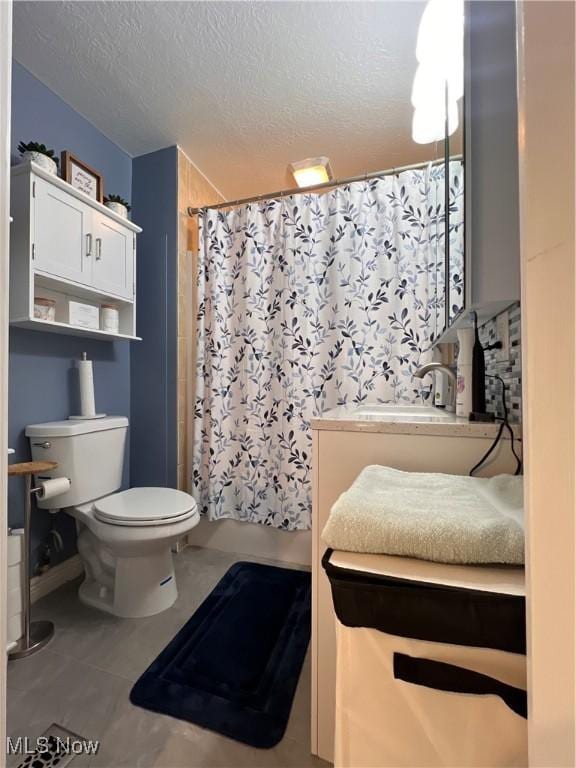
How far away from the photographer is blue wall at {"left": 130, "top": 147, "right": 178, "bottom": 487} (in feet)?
6.41

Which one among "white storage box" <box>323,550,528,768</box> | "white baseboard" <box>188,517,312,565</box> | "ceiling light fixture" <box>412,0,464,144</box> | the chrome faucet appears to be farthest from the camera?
"white baseboard" <box>188,517,312,565</box>

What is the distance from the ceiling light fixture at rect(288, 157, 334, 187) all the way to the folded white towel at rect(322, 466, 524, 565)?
1.85 metres

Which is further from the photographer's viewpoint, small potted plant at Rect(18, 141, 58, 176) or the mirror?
small potted plant at Rect(18, 141, 58, 176)

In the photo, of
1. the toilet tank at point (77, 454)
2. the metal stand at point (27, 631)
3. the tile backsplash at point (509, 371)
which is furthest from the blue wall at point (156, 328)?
the tile backsplash at point (509, 371)

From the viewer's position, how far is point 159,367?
198 centimetres

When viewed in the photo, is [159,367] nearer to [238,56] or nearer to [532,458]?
[238,56]

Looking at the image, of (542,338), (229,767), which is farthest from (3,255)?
(229,767)

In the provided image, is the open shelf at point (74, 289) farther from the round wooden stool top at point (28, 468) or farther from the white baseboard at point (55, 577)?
the white baseboard at point (55, 577)

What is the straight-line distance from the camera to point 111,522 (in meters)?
1.31

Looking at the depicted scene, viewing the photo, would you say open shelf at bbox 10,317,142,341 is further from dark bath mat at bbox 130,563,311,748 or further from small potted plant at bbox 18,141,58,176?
dark bath mat at bbox 130,563,311,748

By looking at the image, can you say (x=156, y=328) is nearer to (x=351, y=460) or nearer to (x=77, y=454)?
(x=77, y=454)

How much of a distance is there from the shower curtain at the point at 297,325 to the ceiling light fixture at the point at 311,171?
20 centimetres

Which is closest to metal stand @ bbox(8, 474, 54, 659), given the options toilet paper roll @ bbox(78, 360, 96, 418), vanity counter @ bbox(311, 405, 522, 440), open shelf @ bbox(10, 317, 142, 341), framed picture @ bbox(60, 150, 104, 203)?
toilet paper roll @ bbox(78, 360, 96, 418)

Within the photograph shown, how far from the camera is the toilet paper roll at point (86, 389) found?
1610 millimetres
